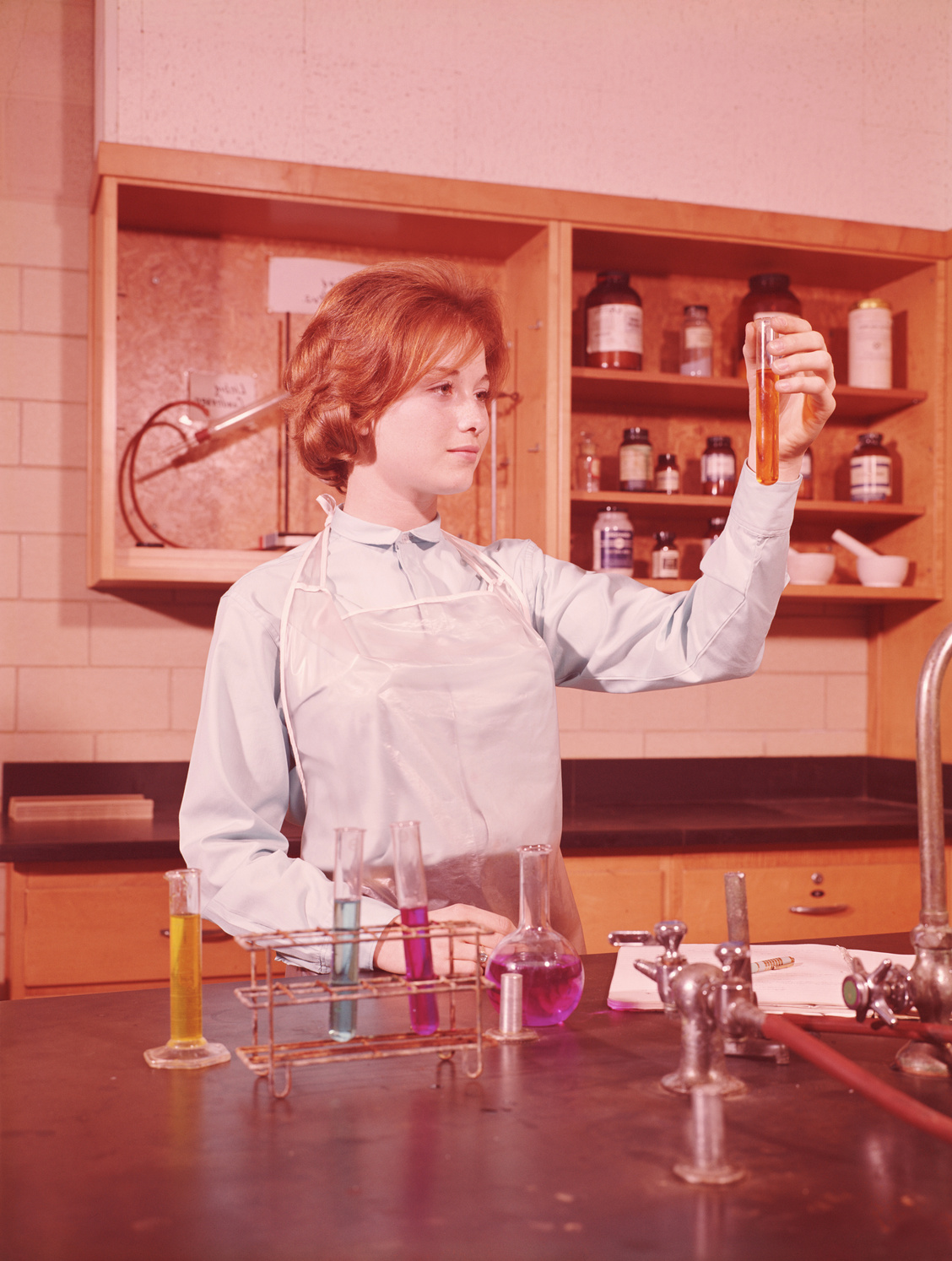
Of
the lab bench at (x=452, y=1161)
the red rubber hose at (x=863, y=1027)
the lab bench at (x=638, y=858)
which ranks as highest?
the red rubber hose at (x=863, y=1027)

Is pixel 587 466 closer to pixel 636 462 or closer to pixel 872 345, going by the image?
pixel 636 462

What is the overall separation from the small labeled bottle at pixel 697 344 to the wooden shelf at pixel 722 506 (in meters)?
0.31

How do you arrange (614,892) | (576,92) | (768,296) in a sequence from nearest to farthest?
(614,892) → (576,92) → (768,296)

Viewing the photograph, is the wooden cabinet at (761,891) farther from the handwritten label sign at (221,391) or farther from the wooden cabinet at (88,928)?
the handwritten label sign at (221,391)

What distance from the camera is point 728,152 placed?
2.90 m

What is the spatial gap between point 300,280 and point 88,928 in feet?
5.23

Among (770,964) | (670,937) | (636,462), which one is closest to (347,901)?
(670,937)

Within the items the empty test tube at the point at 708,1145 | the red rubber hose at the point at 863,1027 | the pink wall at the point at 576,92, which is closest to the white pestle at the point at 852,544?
the pink wall at the point at 576,92

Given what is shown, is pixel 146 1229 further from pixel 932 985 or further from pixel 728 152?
pixel 728 152

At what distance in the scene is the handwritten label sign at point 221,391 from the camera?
2.89m

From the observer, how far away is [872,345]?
10.1ft

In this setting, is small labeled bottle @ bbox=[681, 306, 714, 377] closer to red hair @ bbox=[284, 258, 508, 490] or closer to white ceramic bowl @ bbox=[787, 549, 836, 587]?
white ceramic bowl @ bbox=[787, 549, 836, 587]

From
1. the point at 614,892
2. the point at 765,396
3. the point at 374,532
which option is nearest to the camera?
the point at 765,396

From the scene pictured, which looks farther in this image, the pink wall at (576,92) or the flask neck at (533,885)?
the pink wall at (576,92)
